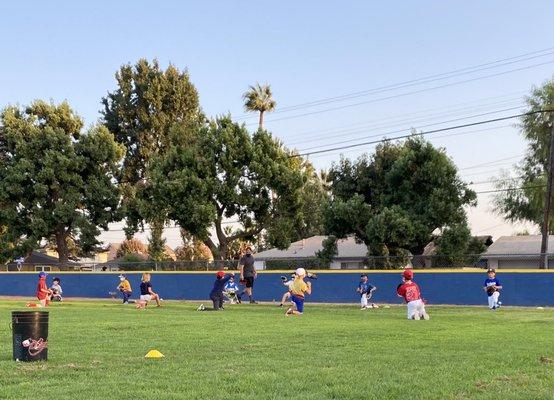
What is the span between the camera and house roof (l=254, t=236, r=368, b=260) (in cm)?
5609

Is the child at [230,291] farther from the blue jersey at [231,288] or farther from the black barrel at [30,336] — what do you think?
the black barrel at [30,336]

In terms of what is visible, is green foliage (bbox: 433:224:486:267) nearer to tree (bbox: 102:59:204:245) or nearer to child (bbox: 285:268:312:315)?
child (bbox: 285:268:312:315)

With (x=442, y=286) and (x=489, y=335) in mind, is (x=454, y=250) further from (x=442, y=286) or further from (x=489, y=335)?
(x=489, y=335)

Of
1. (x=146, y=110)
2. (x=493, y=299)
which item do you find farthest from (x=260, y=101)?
(x=493, y=299)

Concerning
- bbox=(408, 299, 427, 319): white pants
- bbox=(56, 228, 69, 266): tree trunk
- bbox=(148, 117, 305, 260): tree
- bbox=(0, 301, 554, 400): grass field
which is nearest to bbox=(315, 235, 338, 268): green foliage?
bbox=(148, 117, 305, 260): tree

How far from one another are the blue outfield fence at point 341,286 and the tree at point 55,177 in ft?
23.1

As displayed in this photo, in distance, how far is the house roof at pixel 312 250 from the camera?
2208 inches

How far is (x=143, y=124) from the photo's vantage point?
203ft

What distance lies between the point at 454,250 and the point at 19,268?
3079cm

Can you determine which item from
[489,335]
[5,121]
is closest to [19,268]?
[5,121]

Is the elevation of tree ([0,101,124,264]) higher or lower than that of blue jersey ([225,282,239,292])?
higher

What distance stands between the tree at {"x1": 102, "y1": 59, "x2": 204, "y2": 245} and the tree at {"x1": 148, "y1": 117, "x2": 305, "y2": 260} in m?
11.1

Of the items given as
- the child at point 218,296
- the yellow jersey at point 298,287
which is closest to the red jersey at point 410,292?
the yellow jersey at point 298,287

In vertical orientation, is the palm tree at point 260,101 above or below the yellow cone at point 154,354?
above
